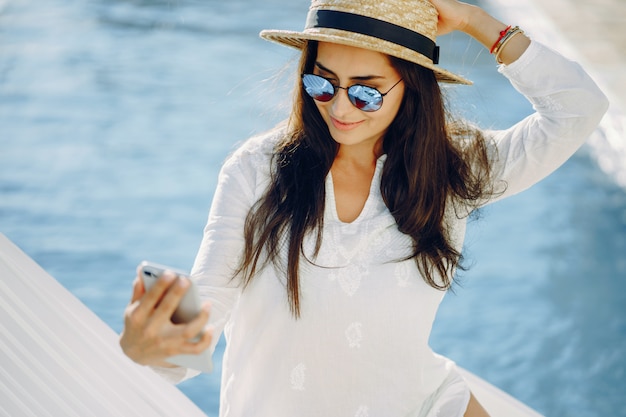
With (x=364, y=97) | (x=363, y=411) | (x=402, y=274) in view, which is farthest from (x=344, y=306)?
(x=364, y=97)

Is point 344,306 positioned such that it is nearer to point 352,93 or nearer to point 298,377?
point 298,377

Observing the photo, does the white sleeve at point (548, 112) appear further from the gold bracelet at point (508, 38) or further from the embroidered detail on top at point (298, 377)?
the embroidered detail on top at point (298, 377)

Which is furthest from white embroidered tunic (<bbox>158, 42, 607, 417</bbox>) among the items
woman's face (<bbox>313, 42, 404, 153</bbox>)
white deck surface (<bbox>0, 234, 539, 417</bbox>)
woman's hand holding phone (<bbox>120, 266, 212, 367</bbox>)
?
white deck surface (<bbox>0, 234, 539, 417</bbox>)

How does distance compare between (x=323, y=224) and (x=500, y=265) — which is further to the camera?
(x=500, y=265)

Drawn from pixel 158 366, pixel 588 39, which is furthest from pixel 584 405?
pixel 588 39

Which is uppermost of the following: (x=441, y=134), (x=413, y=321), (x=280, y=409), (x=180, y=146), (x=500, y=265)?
(x=441, y=134)

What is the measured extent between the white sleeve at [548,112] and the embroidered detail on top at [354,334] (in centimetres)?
63

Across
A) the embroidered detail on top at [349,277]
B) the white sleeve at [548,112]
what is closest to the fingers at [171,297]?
the embroidered detail on top at [349,277]

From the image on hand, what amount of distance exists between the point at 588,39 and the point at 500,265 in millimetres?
3904

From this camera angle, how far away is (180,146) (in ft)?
23.9

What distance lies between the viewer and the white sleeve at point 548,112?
2.48 m

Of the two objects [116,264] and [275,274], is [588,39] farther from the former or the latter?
[275,274]

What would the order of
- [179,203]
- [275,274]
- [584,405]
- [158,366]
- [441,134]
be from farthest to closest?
[179,203]
[584,405]
[441,134]
[275,274]
[158,366]

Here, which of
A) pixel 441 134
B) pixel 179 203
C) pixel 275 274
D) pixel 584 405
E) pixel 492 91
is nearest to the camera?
pixel 275 274
